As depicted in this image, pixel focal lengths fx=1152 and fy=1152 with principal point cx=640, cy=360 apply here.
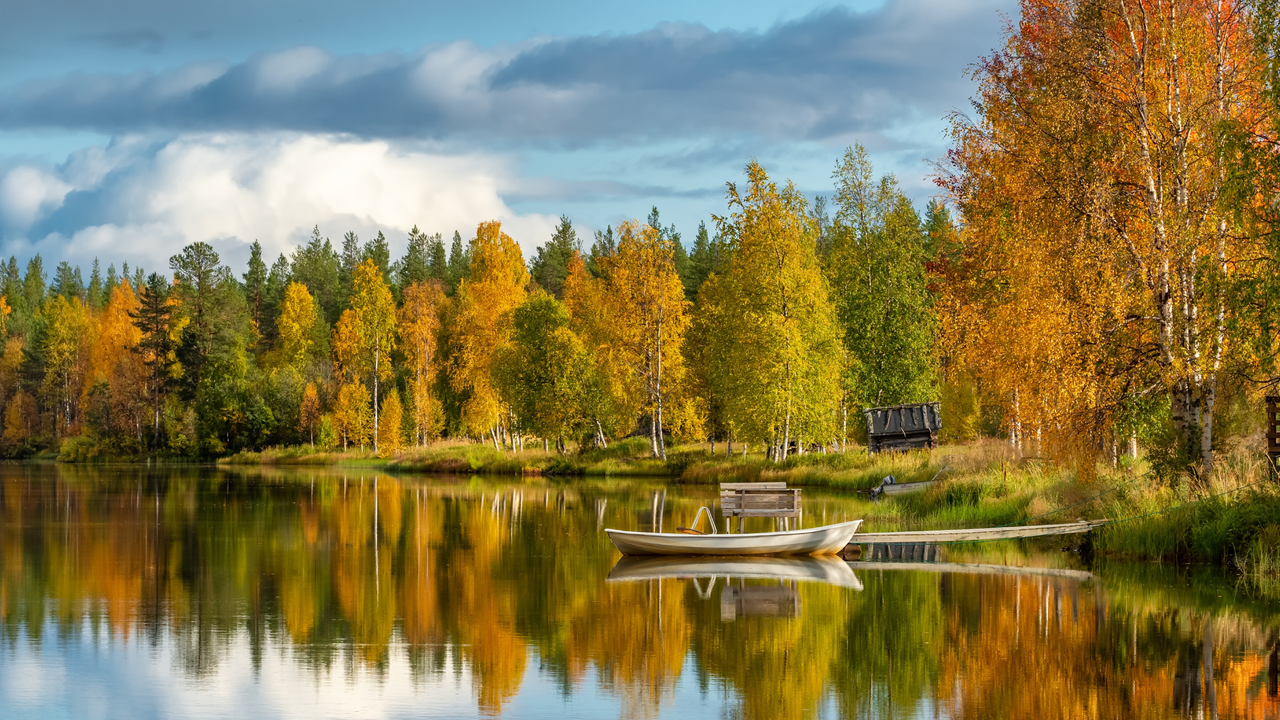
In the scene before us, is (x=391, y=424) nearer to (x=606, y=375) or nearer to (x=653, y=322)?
(x=606, y=375)

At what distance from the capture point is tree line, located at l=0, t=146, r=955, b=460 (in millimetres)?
48812

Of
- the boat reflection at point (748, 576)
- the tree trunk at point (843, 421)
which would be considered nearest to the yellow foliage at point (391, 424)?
the tree trunk at point (843, 421)

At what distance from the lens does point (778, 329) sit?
46.7 metres

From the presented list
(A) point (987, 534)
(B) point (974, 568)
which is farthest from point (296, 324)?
(B) point (974, 568)

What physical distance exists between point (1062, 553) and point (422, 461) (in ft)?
162

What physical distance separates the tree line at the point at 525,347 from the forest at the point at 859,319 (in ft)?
0.56

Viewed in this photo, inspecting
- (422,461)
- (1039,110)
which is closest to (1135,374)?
(1039,110)

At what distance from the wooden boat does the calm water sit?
0.13m

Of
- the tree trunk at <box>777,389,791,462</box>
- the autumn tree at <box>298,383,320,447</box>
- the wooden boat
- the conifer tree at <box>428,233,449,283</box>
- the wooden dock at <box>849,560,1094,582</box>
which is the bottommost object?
the wooden dock at <box>849,560,1094,582</box>

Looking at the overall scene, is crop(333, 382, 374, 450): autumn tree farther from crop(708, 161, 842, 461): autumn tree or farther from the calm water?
the calm water

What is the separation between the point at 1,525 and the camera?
33.8 meters

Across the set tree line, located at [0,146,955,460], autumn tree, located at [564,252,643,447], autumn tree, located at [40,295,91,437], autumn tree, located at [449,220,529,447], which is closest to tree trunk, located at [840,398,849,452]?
tree line, located at [0,146,955,460]

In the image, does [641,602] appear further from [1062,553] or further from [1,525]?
[1,525]

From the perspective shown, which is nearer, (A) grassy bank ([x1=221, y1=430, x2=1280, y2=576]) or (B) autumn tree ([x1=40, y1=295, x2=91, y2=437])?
(A) grassy bank ([x1=221, y1=430, x2=1280, y2=576])
